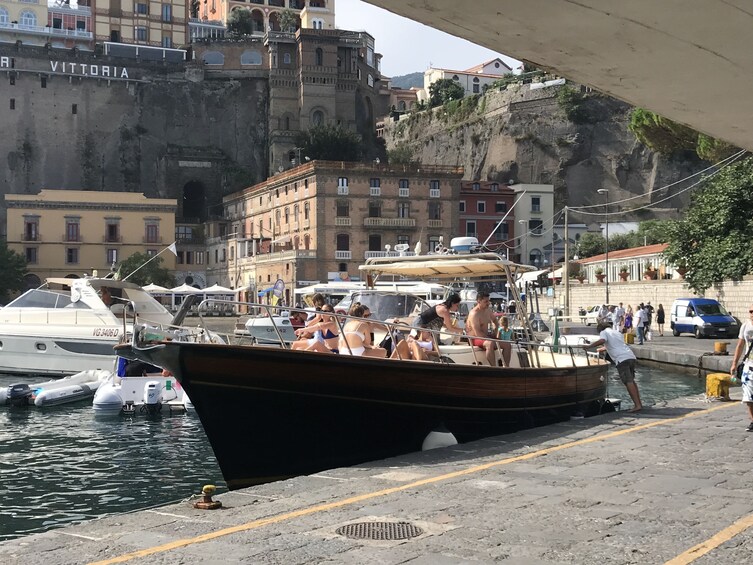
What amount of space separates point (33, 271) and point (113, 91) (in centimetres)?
2298

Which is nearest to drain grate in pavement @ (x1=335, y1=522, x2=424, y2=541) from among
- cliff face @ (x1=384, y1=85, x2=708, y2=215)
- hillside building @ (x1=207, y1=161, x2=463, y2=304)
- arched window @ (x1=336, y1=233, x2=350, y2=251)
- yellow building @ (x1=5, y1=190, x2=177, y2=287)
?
hillside building @ (x1=207, y1=161, x2=463, y2=304)

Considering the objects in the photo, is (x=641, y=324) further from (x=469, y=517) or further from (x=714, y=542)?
(x=714, y=542)

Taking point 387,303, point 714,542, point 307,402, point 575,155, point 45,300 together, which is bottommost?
point 714,542

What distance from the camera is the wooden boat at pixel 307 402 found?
1019 cm

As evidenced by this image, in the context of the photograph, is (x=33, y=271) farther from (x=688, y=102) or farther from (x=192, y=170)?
(x=688, y=102)

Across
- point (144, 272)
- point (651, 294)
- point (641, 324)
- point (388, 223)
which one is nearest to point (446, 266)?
point (641, 324)

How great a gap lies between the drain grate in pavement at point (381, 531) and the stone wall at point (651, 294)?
2960 cm

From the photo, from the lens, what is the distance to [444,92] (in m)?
102

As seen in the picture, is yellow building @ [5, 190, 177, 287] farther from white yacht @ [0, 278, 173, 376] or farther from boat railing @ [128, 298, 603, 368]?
boat railing @ [128, 298, 603, 368]

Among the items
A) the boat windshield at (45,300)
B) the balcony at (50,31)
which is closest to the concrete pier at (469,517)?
the boat windshield at (45,300)

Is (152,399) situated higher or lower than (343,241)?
lower

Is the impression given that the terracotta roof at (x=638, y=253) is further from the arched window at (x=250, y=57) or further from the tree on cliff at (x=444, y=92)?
the arched window at (x=250, y=57)

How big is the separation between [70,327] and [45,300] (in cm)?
203

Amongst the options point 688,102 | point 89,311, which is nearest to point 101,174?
point 89,311
